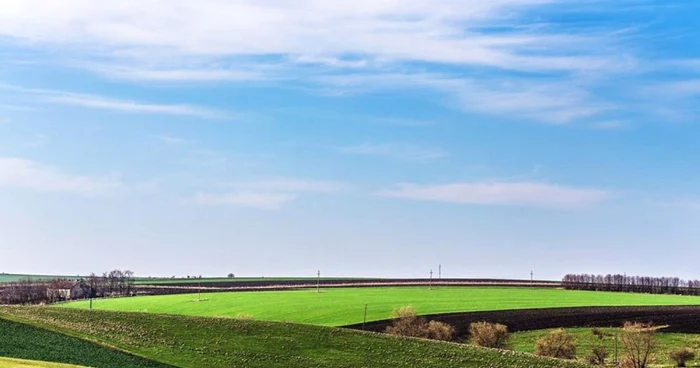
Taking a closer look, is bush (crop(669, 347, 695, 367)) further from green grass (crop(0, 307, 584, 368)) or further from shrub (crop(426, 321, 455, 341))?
green grass (crop(0, 307, 584, 368))

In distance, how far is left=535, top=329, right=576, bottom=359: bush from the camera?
311ft

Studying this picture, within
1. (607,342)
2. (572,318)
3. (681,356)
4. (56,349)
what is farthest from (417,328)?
(56,349)

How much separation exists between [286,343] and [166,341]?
34.1 feet

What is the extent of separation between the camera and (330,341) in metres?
80.9

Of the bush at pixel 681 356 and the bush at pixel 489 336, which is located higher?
the bush at pixel 489 336

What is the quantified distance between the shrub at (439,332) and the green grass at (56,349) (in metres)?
44.9

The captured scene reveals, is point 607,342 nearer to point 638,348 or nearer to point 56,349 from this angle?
point 638,348

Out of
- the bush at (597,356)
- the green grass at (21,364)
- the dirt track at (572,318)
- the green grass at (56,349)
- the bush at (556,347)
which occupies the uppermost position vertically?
the green grass at (21,364)

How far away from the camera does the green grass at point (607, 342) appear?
102500 millimetres

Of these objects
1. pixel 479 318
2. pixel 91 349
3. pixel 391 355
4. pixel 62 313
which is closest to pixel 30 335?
pixel 91 349

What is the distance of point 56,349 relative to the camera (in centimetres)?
7075

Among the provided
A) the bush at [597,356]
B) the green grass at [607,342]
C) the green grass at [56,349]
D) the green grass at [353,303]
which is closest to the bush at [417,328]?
the green grass at [353,303]

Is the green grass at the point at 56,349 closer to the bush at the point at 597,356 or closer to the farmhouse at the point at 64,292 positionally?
the bush at the point at 597,356

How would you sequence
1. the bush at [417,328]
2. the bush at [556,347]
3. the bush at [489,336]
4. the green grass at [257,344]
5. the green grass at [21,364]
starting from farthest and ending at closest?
the bush at [417,328] < the bush at [489,336] < the bush at [556,347] < the green grass at [257,344] < the green grass at [21,364]
